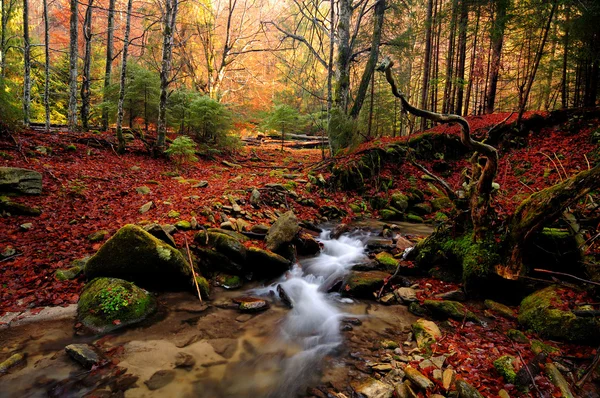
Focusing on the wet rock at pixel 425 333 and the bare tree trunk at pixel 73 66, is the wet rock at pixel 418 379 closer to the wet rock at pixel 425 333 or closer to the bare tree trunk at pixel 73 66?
the wet rock at pixel 425 333

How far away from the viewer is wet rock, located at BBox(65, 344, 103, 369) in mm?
2987

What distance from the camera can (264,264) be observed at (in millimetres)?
5531

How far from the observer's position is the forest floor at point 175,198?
3.41 m

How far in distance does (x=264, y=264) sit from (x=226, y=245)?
0.84 metres

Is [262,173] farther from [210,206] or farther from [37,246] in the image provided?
[37,246]

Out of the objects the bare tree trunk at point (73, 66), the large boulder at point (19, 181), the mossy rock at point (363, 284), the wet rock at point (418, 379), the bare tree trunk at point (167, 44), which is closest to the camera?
the wet rock at point (418, 379)

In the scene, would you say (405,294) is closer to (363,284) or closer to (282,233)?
(363,284)

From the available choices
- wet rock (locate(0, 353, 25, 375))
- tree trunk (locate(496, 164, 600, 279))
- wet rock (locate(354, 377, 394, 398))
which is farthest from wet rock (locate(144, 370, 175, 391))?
tree trunk (locate(496, 164, 600, 279))

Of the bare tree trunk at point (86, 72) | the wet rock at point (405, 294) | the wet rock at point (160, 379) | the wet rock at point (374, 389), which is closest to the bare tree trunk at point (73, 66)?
the bare tree trunk at point (86, 72)

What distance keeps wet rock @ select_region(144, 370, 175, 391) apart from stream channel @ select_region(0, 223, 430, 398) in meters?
0.04

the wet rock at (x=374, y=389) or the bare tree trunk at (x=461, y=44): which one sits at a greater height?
the bare tree trunk at (x=461, y=44)

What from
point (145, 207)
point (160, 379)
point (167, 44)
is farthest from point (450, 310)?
point (167, 44)

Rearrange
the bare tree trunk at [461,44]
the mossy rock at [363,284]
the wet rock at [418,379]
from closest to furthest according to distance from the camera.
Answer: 1. the wet rock at [418,379]
2. the mossy rock at [363,284]
3. the bare tree trunk at [461,44]

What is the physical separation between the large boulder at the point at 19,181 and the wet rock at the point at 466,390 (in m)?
7.78
